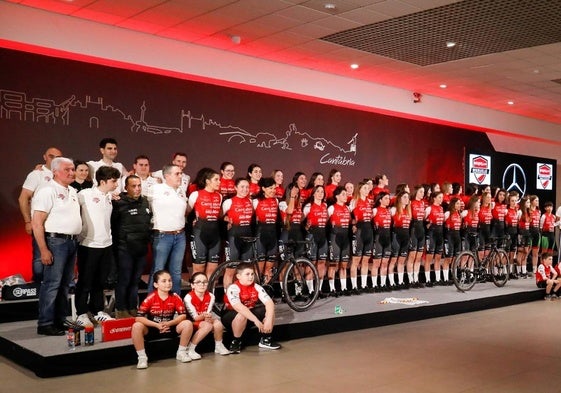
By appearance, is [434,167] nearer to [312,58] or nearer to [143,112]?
[312,58]

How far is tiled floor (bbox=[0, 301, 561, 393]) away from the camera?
4453 mm

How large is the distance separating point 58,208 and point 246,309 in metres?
1.88

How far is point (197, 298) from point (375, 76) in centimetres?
693

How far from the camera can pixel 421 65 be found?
9.95m

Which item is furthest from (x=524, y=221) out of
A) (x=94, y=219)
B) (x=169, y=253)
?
(x=94, y=219)

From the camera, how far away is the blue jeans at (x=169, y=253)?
5824 millimetres

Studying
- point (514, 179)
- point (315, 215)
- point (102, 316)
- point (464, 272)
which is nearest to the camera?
point (102, 316)

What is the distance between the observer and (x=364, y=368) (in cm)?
504

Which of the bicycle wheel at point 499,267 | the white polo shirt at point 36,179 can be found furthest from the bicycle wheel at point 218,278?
the bicycle wheel at point 499,267

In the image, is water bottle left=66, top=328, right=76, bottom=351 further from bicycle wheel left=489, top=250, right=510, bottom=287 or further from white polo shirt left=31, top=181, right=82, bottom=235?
bicycle wheel left=489, top=250, right=510, bottom=287

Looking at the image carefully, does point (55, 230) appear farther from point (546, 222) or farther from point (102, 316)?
point (546, 222)

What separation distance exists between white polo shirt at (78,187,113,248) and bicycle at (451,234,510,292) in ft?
17.1

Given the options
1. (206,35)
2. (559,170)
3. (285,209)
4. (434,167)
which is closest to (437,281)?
(285,209)

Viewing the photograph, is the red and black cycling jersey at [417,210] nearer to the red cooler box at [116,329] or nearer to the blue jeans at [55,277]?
the red cooler box at [116,329]
